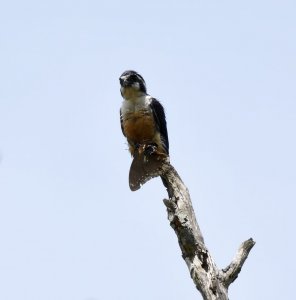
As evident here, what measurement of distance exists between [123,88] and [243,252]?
13.5 ft

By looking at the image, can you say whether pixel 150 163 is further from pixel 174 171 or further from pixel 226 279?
pixel 226 279

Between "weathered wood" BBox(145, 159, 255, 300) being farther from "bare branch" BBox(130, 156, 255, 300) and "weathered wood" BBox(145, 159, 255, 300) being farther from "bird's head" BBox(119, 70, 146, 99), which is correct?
"bird's head" BBox(119, 70, 146, 99)

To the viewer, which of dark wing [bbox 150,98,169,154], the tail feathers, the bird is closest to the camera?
the tail feathers

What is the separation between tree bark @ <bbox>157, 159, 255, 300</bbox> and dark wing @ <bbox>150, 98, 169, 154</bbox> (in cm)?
292

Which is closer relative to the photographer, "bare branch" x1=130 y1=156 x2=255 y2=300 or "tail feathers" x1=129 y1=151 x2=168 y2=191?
"bare branch" x1=130 y1=156 x2=255 y2=300

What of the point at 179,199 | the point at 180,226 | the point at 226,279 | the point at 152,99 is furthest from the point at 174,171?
the point at 152,99

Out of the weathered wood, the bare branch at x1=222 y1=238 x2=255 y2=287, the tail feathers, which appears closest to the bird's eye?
the tail feathers

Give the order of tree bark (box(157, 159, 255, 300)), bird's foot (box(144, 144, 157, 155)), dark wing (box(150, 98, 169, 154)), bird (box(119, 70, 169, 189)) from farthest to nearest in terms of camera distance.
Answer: dark wing (box(150, 98, 169, 154)) → bird (box(119, 70, 169, 189)) → bird's foot (box(144, 144, 157, 155)) → tree bark (box(157, 159, 255, 300))

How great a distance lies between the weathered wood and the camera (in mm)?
5785

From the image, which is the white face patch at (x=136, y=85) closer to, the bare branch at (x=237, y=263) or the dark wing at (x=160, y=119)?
the dark wing at (x=160, y=119)

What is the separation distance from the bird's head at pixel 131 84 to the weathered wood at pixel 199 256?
3.16 metres

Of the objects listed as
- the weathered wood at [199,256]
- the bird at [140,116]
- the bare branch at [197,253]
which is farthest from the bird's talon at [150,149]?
the weathered wood at [199,256]

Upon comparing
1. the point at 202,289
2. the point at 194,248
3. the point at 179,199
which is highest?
the point at 179,199

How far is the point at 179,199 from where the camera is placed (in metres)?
6.73
